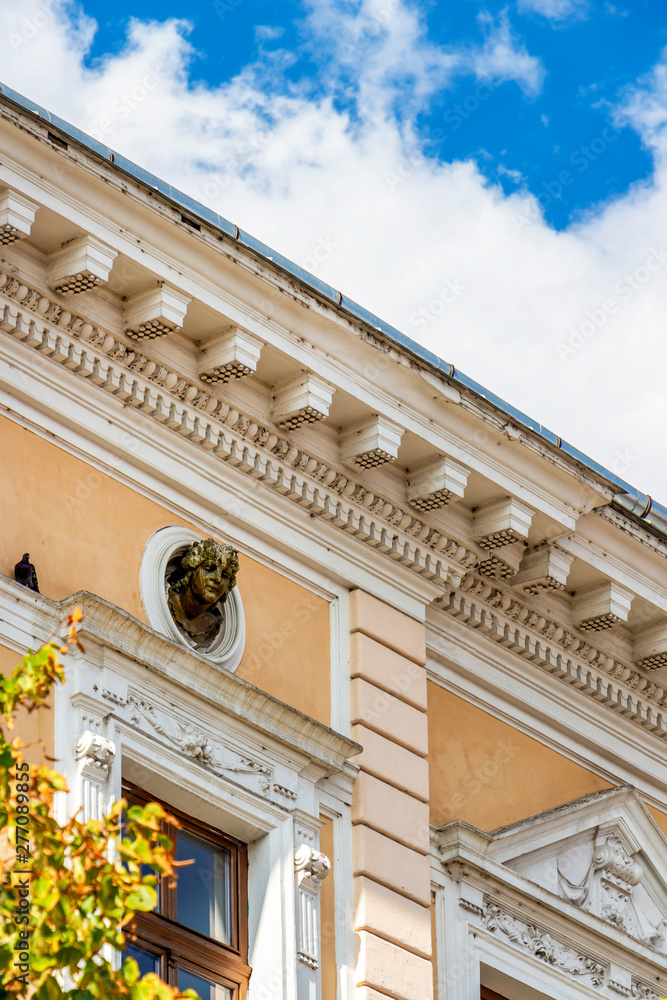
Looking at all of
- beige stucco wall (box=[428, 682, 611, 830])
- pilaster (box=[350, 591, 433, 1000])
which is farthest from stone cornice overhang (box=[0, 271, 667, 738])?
beige stucco wall (box=[428, 682, 611, 830])

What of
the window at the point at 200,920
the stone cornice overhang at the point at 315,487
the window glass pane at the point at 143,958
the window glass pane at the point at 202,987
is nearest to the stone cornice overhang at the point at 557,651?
the stone cornice overhang at the point at 315,487

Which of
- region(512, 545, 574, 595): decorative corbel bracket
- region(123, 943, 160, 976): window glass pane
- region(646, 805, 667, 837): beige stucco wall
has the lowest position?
region(123, 943, 160, 976): window glass pane

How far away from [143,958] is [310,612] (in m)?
2.30

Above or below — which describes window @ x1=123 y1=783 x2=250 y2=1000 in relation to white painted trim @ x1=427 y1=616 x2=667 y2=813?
below

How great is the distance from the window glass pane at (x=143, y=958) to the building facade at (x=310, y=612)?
0.02 meters

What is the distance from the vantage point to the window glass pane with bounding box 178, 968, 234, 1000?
9484 mm

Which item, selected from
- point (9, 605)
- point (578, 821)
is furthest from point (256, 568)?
point (578, 821)

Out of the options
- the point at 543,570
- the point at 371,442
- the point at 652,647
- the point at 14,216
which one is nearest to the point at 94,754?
the point at 14,216

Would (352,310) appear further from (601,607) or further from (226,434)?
(601,607)

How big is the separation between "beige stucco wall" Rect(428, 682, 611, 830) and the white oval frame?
60.7 inches

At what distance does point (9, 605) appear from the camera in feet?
30.6

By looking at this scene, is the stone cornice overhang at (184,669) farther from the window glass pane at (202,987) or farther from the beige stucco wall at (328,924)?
the window glass pane at (202,987)

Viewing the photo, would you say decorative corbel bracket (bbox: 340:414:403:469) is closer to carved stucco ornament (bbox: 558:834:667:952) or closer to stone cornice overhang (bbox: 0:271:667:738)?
stone cornice overhang (bbox: 0:271:667:738)

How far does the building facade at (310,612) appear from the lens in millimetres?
9758
